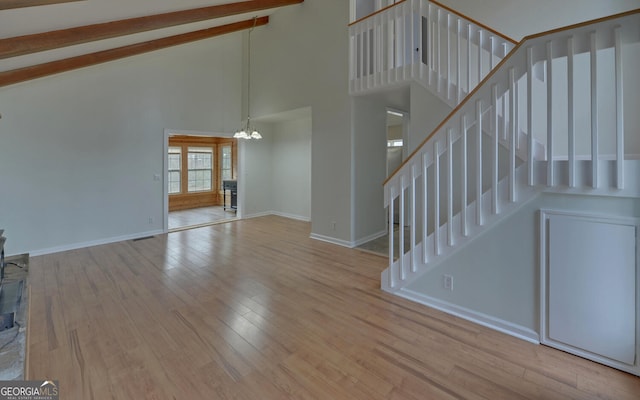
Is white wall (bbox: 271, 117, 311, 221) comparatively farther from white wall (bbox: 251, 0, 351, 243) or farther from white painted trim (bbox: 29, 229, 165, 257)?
white painted trim (bbox: 29, 229, 165, 257)

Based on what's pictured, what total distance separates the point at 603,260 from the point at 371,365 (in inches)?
69.1

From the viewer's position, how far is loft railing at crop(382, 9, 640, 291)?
192 cm

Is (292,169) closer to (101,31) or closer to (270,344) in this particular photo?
(101,31)

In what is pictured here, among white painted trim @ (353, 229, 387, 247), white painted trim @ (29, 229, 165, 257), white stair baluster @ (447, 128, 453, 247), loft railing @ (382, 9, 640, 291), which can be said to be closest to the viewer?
loft railing @ (382, 9, 640, 291)

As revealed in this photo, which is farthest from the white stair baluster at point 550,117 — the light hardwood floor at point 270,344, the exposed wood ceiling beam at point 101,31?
the exposed wood ceiling beam at point 101,31

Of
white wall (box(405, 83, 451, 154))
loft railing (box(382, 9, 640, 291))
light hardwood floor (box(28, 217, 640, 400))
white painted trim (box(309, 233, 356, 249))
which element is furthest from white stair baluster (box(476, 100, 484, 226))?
white painted trim (box(309, 233, 356, 249))

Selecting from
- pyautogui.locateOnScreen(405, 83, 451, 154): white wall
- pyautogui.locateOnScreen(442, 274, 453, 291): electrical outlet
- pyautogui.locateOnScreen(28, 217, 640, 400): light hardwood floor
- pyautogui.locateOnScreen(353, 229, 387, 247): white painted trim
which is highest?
pyautogui.locateOnScreen(405, 83, 451, 154): white wall

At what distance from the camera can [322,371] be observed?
76.5 inches

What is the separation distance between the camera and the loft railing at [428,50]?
3.25m

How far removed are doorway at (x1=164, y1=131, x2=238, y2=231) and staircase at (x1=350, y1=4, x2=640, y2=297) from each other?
5.90 meters

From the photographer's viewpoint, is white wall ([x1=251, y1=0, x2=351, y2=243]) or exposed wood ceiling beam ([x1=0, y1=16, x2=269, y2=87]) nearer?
exposed wood ceiling beam ([x1=0, y1=16, x2=269, y2=87])

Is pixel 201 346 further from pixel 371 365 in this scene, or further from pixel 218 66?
pixel 218 66

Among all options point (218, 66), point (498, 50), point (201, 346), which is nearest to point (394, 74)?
point (498, 50)

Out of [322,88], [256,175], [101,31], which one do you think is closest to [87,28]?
[101,31]
